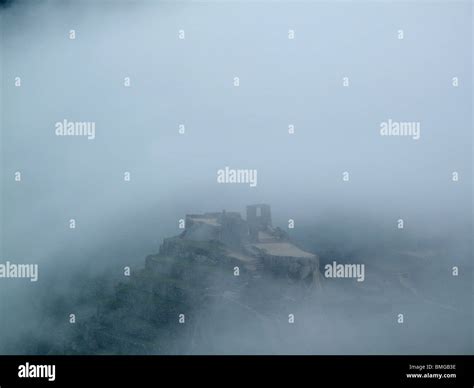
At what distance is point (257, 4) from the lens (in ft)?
13.7

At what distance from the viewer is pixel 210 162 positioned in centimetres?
417

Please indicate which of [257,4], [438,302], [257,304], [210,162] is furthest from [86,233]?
[438,302]

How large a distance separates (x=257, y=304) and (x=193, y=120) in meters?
1.57

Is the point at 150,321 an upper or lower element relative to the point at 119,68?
lower

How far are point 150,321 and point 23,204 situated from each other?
→ 140 cm

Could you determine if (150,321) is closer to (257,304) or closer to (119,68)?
(257,304)

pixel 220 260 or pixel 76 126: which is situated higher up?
pixel 76 126

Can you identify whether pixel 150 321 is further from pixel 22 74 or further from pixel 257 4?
pixel 257 4

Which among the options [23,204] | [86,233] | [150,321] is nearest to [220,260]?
[150,321]

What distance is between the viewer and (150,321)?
414cm

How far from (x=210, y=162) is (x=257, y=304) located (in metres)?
1.20
